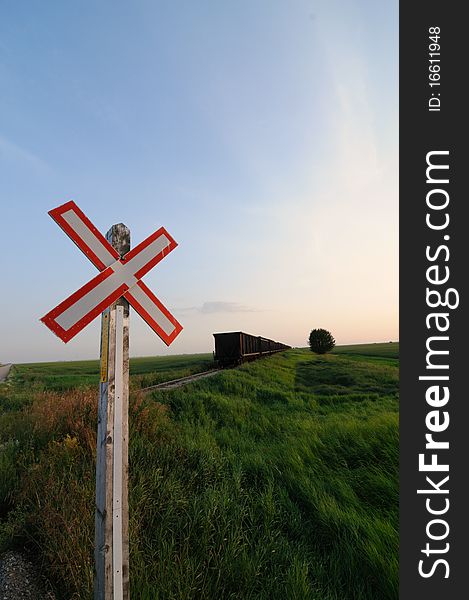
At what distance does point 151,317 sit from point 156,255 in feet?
1.60

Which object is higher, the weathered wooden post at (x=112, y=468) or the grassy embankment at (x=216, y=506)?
the weathered wooden post at (x=112, y=468)

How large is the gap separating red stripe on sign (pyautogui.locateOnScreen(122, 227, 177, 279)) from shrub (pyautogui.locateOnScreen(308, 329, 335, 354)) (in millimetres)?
71638

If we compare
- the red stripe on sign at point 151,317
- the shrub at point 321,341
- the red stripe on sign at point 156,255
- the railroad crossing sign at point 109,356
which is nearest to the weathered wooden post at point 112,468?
the railroad crossing sign at point 109,356

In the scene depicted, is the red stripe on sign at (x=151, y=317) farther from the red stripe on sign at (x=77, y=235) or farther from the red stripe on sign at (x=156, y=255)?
the red stripe on sign at (x=77, y=235)

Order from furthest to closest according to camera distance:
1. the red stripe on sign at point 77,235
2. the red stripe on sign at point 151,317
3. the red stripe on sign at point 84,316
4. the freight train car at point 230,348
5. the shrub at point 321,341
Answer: the shrub at point 321,341
the freight train car at point 230,348
the red stripe on sign at point 151,317
the red stripe on sign at point 77,235
the red stripe on sign at point 84,316

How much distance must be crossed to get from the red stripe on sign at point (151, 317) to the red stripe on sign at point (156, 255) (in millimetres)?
105

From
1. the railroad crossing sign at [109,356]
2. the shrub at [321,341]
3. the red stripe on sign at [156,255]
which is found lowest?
the shrub at [321,341]

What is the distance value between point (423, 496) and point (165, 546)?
2.38 metres

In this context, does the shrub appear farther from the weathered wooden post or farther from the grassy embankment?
the weathered wooden post

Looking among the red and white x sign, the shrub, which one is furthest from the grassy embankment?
the shrub

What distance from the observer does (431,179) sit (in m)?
3.34

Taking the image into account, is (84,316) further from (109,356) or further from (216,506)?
(216,506)

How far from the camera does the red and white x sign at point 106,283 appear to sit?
93.1 inches

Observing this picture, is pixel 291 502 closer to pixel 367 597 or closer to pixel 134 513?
pixel 367 597
